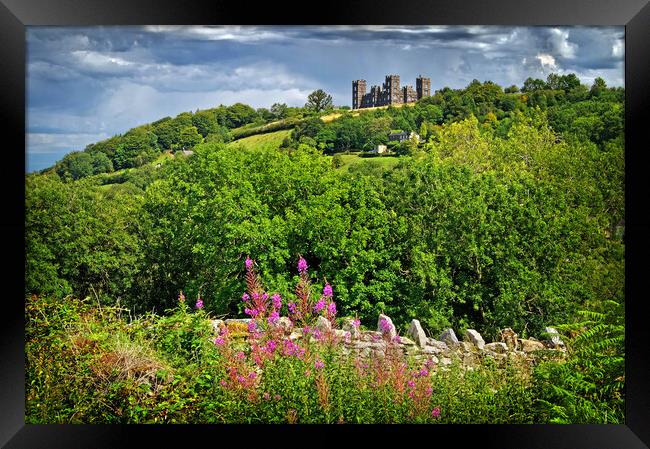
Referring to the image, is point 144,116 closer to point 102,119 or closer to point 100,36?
point 102,119

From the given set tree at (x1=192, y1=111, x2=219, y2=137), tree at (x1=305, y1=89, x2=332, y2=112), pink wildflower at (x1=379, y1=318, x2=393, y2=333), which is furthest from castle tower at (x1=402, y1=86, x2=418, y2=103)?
pink wildflower at (x1=379, y1=318, x2=393, y2=333)

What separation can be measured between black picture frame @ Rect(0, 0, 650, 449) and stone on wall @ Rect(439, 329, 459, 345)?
1354 millimetres

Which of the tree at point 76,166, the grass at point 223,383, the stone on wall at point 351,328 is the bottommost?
the grass at point 223,383

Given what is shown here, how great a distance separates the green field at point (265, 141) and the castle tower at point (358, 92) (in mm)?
845

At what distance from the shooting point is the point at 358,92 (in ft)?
24.5

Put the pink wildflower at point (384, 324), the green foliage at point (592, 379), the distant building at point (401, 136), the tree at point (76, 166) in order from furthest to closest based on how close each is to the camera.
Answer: the distant building at point (401, 136)
the tree at point (76, 166)
the pink wildflower at point (384, 324)
the green foliage at point (592, 379)

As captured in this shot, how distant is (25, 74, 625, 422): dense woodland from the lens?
7152 mm

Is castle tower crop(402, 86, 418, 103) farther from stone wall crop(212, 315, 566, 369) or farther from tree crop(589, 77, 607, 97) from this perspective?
stone wall crop(212, 315, 566, 369)

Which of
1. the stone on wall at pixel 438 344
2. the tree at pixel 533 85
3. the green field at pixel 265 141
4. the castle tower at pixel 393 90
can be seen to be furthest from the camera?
the green field at pixel 265 141

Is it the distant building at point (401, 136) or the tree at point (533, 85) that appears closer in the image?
the tree at point (533, 85)

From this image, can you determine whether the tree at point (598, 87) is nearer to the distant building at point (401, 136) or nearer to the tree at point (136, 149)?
the distant building at point (401, 136)

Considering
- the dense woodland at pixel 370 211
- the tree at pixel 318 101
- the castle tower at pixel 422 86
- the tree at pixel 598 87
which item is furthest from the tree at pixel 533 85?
the tree at pixel 318 101

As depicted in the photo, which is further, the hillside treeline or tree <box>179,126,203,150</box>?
tree <box>179,126,203,150</box>

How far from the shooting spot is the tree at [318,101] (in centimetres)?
738
